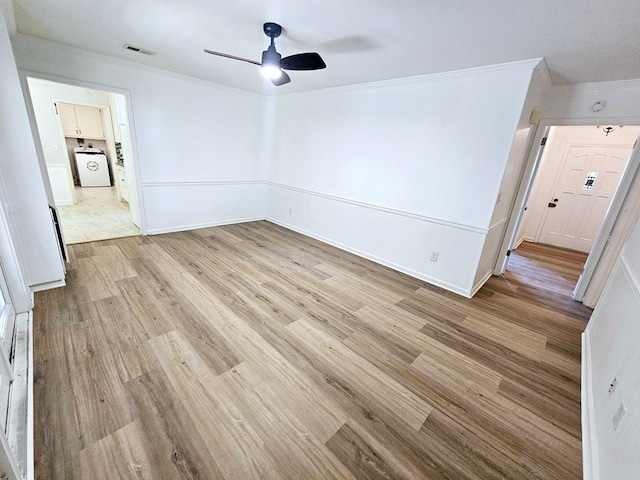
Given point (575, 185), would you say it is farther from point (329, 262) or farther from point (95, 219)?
point (95, 219)

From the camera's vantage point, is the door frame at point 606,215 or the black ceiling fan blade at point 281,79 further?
the door frame at point 606,215

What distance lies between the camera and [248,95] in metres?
4.79

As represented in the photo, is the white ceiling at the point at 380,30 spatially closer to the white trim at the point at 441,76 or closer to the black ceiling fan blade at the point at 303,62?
the white trim at the point at 441,76

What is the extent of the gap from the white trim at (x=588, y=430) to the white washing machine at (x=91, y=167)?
1044 cm

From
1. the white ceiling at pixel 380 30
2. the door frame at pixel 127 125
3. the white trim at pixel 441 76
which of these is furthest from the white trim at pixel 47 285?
the white trim at pixel 441 76

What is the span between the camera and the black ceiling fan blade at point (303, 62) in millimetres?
2193

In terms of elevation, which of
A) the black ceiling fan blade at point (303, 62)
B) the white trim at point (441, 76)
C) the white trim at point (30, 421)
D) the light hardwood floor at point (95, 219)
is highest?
the white trim at point (441, 76)

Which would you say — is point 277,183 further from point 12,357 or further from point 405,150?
point 12,357

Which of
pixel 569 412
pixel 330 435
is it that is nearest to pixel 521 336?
pixel 569 412

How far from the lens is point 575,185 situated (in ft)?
17.2

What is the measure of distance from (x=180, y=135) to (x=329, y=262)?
10.2ft

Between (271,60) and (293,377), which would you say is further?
(271,60)

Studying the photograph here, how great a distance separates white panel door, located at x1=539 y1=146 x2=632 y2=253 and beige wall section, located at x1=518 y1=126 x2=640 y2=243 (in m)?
0.09

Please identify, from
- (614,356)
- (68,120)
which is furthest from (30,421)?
(68,120)
